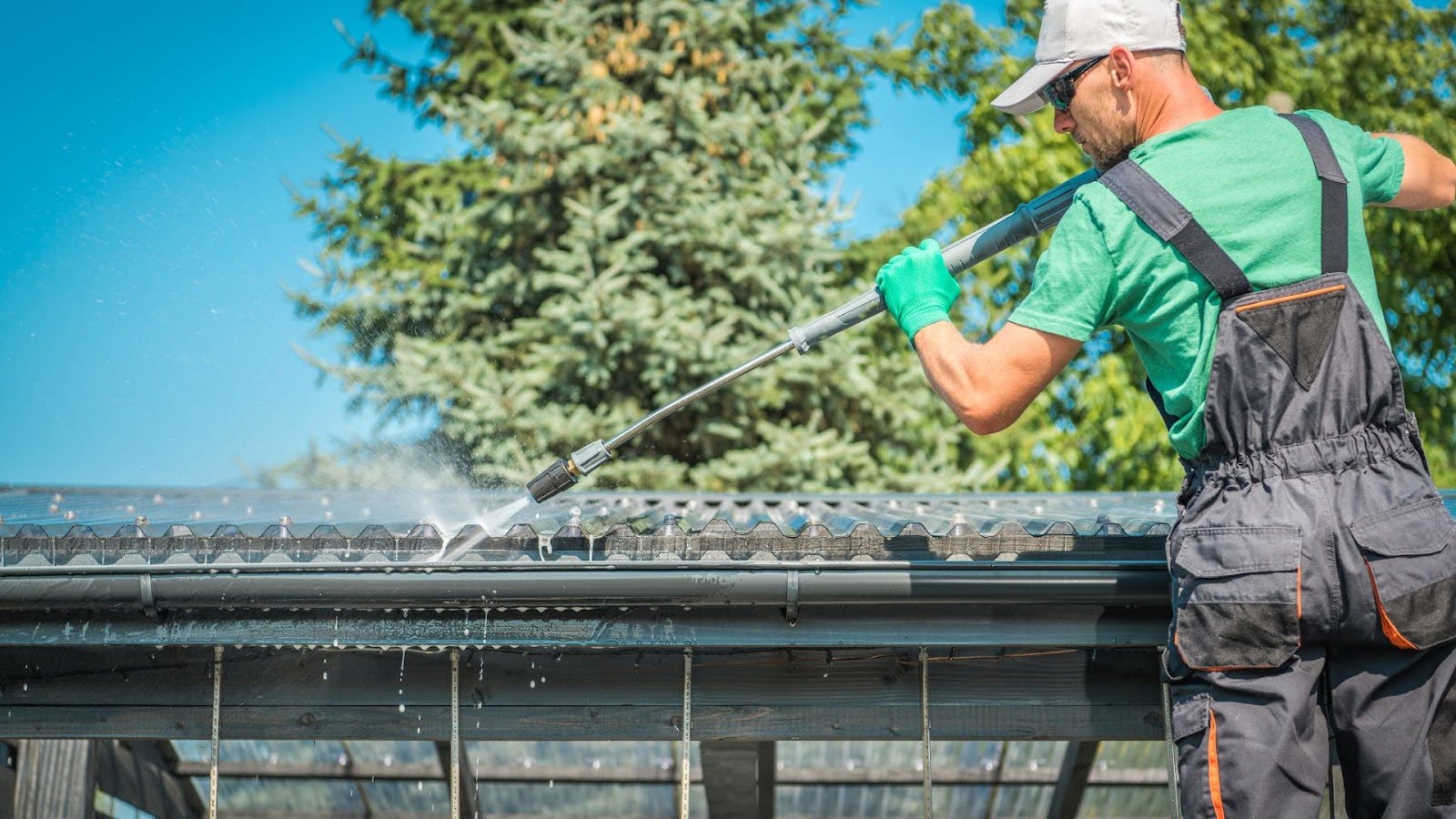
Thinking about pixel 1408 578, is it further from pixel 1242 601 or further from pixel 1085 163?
pixel 1085 163

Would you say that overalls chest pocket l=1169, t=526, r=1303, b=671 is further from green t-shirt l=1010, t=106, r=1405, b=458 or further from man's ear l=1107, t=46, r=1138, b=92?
man's ear l=1107, t=46, r=1138, b=92

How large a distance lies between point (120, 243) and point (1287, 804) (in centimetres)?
513

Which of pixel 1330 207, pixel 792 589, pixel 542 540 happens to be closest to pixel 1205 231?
pixel 1330 207

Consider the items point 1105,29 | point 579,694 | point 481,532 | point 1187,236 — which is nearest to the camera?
point 1187,236

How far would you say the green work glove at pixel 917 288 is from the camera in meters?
2.55

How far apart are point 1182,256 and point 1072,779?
11.5 ft

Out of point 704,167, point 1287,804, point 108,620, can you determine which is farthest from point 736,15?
point 1287,804

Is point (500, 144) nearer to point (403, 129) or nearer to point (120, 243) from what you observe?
point (403, 129)

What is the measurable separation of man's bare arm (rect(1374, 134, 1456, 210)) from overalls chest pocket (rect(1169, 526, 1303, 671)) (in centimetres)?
76

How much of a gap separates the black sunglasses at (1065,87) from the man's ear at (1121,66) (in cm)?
2

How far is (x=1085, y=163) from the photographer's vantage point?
43.7ft

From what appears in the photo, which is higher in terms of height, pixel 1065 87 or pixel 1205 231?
pixel 1065 87

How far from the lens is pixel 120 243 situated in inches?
231

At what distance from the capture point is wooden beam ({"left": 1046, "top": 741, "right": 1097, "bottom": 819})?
520 centimetres
